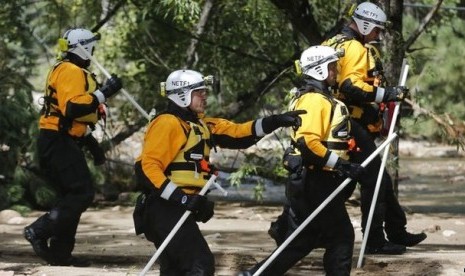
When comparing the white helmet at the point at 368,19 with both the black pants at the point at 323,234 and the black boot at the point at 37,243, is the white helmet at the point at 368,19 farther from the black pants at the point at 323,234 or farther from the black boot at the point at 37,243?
the black boot at the point at 37,243

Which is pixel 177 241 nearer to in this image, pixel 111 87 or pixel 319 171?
pixel 319 171

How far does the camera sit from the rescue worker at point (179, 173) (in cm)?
691

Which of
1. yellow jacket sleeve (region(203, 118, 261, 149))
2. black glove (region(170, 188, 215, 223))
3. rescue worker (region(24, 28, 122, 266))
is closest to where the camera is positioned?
black glove (region(170, 188, 215, 223))

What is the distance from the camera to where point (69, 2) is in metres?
17.5

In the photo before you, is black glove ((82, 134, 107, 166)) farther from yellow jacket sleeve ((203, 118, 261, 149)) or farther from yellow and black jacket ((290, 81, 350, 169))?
yellow and black jacket ((290, 81, 350, 169))

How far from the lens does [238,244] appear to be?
1026 centimetres

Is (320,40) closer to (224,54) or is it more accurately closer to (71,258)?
(224,54)

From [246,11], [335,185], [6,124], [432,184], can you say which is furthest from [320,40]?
[432,184]

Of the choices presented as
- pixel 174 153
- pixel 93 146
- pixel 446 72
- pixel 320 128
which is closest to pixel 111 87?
pixel 93 146

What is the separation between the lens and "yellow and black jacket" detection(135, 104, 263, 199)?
272 inches

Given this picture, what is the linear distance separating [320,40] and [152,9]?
3.19m

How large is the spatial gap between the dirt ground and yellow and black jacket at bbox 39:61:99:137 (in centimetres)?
118

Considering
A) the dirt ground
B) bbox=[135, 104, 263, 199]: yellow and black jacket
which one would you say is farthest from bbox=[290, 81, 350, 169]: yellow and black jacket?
the dirt ground

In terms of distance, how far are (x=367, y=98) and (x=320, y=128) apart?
1343 mm
